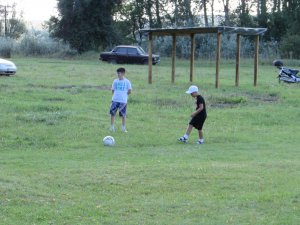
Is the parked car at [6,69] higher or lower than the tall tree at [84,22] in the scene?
lower

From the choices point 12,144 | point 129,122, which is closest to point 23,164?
point 12,144

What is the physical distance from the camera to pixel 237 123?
18.8 metres

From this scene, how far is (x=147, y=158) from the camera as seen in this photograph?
43.5 feet

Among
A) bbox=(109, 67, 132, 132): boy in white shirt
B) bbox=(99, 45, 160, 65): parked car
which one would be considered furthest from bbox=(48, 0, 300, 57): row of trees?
bbox=(109, 67, 132, 132): boy in white shirt

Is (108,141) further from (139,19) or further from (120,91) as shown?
(139,19)

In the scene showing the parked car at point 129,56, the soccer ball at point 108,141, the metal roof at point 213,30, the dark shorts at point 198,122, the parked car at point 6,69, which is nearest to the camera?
the soccer ball at point 108,141

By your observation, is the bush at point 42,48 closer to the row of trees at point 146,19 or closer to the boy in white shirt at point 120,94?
the row of trees at point 146,19

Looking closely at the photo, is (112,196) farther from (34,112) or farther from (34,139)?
(34,112)

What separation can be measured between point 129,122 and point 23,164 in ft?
20.7

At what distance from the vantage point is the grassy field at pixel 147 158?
8.37 metres

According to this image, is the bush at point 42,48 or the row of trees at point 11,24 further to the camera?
the row of trees at point 11,24

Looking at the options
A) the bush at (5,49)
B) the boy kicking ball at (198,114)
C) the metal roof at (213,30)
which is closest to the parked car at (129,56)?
the bush at (5,49)

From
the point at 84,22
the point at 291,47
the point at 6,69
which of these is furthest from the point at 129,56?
the point at 6,69

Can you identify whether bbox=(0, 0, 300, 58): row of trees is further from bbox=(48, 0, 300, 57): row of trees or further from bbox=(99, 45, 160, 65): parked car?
bbox=(99, 45, 160, 65): parked car
